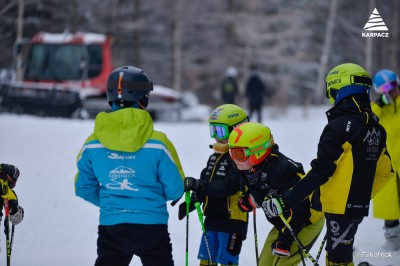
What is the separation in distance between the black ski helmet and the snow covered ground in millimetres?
3008

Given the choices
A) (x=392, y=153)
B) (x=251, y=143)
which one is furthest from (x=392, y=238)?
(x=251, y=143)

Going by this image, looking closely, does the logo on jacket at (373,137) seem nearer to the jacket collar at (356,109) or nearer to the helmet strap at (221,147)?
the jacket collar at (356,109)

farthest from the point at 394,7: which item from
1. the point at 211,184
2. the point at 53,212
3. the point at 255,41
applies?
the point at 211,184

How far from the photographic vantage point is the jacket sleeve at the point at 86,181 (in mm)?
4133

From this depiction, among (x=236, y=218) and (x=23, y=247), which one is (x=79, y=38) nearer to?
(x=23, y=247)

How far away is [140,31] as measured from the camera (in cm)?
3581

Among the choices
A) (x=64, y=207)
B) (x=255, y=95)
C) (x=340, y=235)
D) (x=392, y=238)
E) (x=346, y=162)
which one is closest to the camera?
(x=346, y=162)

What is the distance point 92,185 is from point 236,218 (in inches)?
56.4

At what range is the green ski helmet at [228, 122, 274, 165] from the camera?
4.51 meters

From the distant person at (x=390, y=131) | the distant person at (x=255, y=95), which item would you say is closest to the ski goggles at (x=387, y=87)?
the distant person at (x=390, y=131)

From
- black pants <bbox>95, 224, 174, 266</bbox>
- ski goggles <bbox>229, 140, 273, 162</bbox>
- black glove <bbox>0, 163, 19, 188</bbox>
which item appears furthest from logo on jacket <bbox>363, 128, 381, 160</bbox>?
black glove <bbox>0, 163, 19, 188</bbox>

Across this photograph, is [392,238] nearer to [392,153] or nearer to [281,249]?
[392,153]

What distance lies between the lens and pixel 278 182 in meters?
4.54

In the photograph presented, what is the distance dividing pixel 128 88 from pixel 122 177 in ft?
2.13
